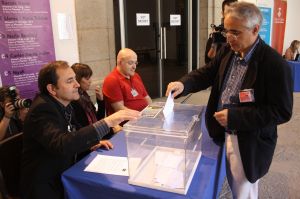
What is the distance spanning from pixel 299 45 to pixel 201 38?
9.46 ft

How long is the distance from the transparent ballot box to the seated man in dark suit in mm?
110

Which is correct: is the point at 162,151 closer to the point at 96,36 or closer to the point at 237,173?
the point at 237,173

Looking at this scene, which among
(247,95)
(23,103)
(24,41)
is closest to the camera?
(247,95)

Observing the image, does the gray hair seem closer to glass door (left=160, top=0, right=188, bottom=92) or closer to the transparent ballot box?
the transparent ballot box

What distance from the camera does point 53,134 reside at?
1.39 m

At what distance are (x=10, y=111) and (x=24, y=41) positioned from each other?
86 cm

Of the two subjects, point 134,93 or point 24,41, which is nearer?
point 24,41

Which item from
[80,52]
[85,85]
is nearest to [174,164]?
[85,85]

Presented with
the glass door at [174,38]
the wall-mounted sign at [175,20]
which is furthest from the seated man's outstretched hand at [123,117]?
the wall-mounted sign at [175,20]

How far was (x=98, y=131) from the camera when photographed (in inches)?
55.2

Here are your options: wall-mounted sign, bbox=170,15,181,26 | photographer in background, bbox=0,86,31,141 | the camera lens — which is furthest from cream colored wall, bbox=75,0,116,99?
wall-mounted sign, bbox=170,15,181,26

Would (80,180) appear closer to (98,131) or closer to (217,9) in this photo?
(98,131)

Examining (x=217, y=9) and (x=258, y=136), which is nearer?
(x=258, y=136)

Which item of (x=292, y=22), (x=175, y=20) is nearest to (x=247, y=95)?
(x=175, y=20)
